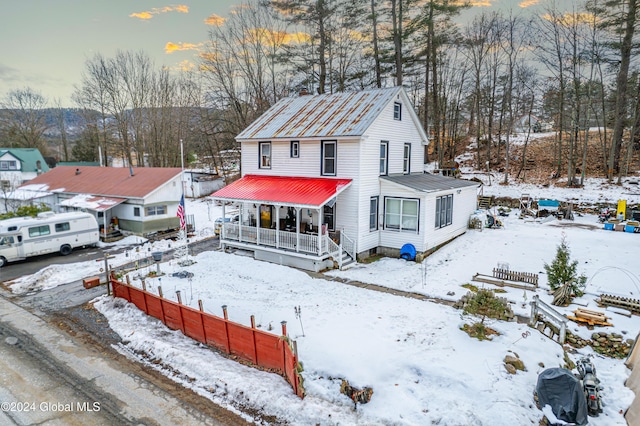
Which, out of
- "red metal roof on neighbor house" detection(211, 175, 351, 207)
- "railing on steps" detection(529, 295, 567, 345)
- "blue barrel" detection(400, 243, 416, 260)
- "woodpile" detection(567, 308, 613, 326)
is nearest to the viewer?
"railing on steps" detection(529, 295, 567, 345)

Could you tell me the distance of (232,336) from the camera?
901 cm

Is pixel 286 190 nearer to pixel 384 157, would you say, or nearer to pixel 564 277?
pixel 384 157

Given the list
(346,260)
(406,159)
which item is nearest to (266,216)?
(346,260)

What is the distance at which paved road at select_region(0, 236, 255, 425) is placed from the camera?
7062 millimetres

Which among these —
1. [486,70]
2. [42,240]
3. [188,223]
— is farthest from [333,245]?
[486,70]

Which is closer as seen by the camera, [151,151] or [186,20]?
[186,20]

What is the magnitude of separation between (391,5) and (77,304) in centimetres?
3133

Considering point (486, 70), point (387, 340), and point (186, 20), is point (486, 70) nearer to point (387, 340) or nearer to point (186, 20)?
point (186, 20)

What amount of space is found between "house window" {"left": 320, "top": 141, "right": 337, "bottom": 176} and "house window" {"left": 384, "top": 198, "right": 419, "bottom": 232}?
3.24 m

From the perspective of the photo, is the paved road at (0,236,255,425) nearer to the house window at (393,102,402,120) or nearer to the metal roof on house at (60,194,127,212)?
the metal roof on house at (60,194,127,212)

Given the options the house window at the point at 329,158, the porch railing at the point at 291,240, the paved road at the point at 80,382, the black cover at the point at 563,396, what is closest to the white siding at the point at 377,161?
the porch railing at the point at 291,240

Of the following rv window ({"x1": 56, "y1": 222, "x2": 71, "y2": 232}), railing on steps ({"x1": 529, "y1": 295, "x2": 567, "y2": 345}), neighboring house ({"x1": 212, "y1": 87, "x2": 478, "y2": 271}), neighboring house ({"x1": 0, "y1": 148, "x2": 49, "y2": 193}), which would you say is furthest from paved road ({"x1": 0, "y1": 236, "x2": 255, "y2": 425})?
neighboring house ({"x1": 0, "y1": 148, "x2": 49, "y2": 193})

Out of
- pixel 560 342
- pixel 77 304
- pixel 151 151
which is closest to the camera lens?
pixel 560 342

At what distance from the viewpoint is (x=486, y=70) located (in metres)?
34.9
